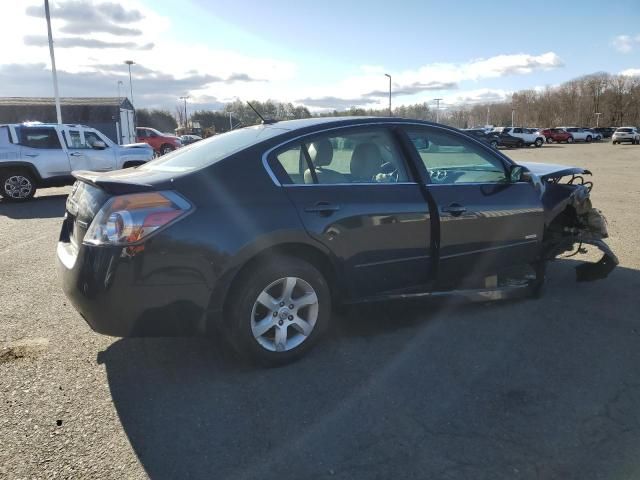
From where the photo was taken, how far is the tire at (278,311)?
11.0 feet

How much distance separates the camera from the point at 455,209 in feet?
13.6

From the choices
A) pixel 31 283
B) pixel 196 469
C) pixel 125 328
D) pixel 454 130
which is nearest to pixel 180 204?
pixel 125 328

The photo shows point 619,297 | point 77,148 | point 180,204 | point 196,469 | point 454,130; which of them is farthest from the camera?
point 77,148

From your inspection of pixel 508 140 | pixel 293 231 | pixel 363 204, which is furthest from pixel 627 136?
pixel 293 231

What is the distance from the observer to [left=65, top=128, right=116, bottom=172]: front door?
13.3 m

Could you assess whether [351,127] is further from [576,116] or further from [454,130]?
[576,116]

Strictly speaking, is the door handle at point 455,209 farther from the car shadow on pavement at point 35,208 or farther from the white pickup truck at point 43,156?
the white pickup truck at point 43,156

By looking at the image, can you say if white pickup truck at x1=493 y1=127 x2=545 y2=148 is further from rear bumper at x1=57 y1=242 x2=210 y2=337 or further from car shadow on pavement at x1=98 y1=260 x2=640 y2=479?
rear bumper at x1=57 y1=242 x2=210 y2=337

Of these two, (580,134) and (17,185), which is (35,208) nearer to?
(17,185)

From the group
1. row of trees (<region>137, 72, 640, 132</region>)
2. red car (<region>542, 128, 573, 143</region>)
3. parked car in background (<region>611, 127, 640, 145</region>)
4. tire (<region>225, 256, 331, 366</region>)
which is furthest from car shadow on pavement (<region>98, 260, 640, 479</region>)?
row of trees (<region>137, 72, 640, 132</region>)

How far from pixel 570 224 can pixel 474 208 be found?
5.95 ft

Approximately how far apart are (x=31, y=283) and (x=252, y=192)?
347 centimetres

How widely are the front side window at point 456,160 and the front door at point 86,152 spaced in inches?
443

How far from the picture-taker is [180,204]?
3156mm
